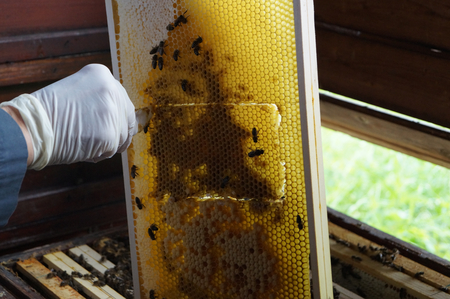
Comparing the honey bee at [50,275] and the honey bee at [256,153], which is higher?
the honey bee at [256,153]

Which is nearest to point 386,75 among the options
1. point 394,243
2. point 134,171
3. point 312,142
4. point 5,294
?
point 394,243

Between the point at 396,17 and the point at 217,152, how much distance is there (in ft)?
4.47

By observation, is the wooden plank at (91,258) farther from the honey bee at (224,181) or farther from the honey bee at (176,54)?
the honey bee at (176,54)

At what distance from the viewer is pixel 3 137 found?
44.8 inches

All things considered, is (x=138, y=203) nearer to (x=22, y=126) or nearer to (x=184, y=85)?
(x=184, y=85)

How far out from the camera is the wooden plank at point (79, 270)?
2.07 meters

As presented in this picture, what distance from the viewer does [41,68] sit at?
2545 mm

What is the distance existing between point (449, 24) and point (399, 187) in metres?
2.77

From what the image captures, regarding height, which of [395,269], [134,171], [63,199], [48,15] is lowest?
[395,269]

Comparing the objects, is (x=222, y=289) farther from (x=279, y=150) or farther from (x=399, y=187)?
(x=399, y=187)

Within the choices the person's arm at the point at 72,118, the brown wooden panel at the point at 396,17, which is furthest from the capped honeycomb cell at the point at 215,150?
the brown wooden panel at the point at 396,17

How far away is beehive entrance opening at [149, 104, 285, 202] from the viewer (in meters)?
1.57

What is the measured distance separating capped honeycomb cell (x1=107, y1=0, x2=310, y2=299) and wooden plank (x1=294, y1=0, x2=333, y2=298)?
2.2 inches

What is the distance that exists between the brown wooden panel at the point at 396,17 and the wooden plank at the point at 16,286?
88.0 inches
